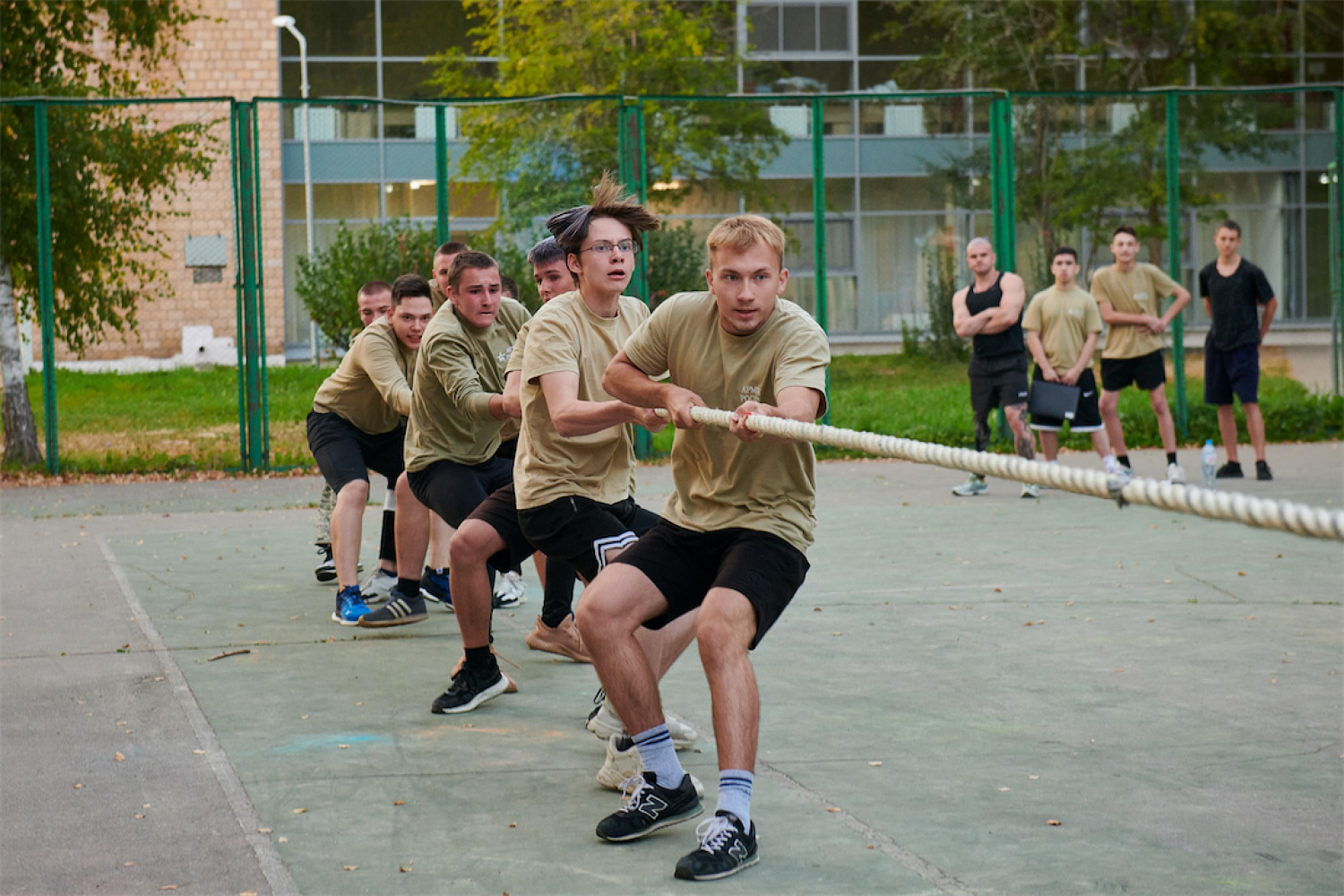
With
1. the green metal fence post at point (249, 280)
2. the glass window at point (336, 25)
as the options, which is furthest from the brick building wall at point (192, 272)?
the glass window at point (336, 25)

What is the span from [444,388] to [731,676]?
2.90m

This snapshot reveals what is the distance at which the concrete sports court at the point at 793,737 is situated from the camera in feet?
13.3

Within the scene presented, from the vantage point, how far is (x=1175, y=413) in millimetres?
15203

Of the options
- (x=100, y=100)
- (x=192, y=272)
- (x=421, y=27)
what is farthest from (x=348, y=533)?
(x=421, y=27)

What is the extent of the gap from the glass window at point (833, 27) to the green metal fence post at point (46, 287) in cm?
1808

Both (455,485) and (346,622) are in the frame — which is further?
(346,622)

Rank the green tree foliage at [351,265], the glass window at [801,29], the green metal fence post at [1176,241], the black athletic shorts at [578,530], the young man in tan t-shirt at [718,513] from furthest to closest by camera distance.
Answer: the glass window at [801,29] → the green metal fence post at [1176,241] → the green tree foliage at [351,265] → the black athletic shorts at [578,530] → the young man in tan t-shirt at [718,513]

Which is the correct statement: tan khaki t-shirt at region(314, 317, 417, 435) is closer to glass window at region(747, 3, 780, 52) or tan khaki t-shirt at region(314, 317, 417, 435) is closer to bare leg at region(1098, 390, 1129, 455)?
bare leg at region(1098, 390, 1129, 455)

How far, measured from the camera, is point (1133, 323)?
12.6 m

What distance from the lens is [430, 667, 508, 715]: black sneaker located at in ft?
18.9

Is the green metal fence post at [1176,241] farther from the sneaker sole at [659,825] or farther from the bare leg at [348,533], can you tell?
the sneaker sole at [659,825]

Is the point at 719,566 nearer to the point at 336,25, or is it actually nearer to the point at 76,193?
the point at 76,193

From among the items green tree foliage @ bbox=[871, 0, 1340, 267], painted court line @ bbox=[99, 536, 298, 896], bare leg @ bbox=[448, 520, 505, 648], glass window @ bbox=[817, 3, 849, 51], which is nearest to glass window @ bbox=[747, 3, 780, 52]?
glass window @ bbox=[817, 3, 849, 51]

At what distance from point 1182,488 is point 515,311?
4856 mm
